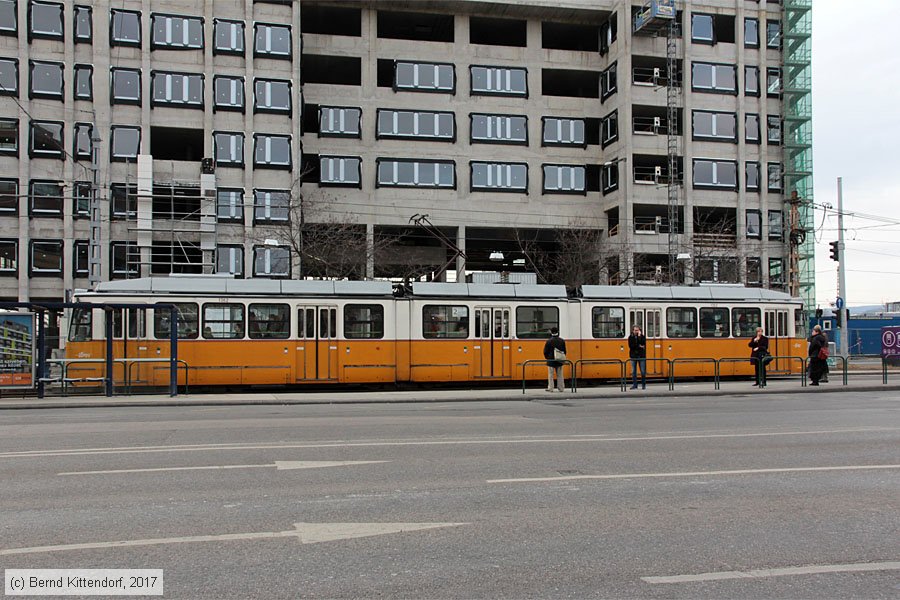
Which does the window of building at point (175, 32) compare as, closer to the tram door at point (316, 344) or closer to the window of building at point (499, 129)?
the window of building at point (499, 129)

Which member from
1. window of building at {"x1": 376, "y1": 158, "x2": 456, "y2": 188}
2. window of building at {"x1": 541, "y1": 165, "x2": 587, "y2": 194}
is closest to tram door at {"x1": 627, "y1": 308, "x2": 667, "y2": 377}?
window of building at {"x1": 376, "y1": 158, "x2": 456, "y2": 188}

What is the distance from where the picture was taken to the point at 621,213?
51.1m

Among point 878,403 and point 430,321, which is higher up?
point 430,321

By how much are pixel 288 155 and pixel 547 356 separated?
30.2 meters

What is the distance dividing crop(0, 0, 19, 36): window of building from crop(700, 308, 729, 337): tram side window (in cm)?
4083

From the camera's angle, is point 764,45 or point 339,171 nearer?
point 339,171

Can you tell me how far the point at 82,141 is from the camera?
149ft

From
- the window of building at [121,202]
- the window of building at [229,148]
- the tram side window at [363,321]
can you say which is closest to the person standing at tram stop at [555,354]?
the tram side window at [363,321]

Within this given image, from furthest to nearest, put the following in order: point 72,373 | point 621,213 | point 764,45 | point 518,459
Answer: point 764,45 < point 621,213 < point 72,373 < point 518,459

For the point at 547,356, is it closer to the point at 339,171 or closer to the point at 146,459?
the point at 146,459

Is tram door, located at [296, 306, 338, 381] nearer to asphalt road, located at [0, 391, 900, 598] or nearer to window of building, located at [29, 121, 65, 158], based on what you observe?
asphalt road, located at [0, 391, 900, 598]

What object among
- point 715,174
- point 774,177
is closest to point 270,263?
point 715,174

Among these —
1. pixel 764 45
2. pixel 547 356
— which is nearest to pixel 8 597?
pixel 547 356

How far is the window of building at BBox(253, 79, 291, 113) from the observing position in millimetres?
47344
